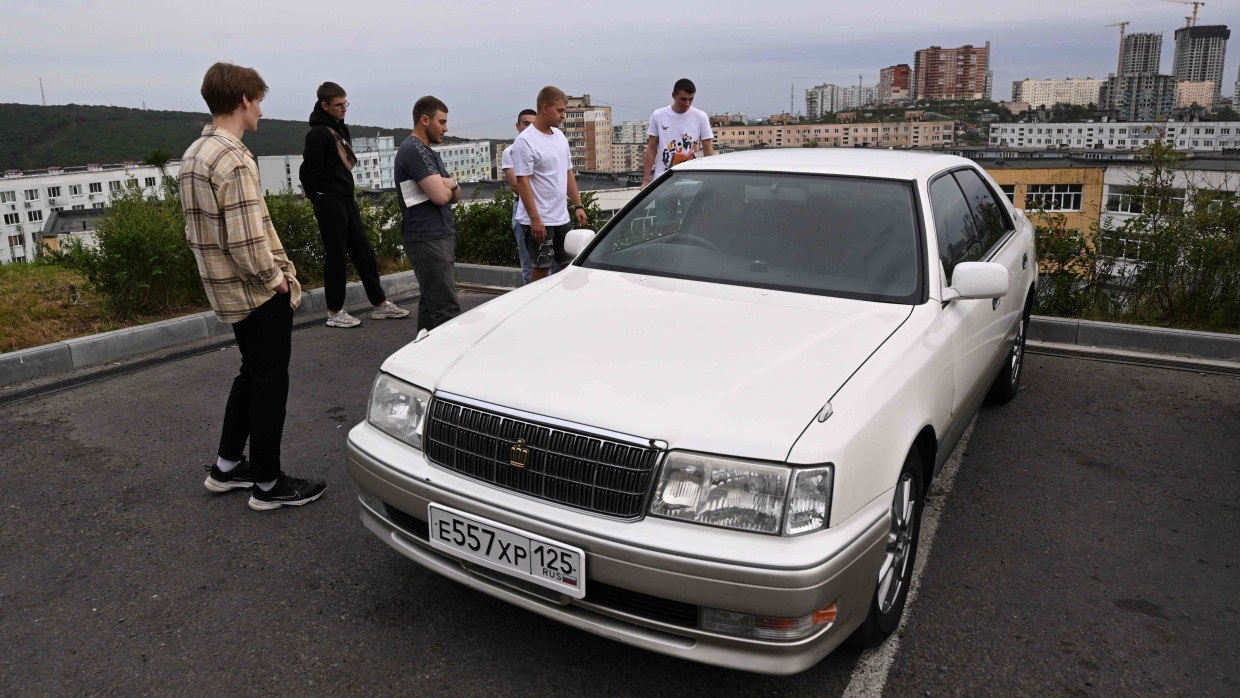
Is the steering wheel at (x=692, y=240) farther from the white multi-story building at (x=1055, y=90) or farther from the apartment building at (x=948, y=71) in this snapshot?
the white multi-story building at (x=1055, y=90)

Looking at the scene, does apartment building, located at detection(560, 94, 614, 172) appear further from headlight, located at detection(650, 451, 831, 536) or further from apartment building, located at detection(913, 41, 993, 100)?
headlight, located at detection(650, 451, 831, 536)

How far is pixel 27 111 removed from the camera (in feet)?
420

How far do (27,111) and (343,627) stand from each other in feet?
515

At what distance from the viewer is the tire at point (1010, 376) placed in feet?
17.3

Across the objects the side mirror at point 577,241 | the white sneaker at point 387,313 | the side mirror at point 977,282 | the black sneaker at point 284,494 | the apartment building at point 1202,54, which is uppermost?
the apartment building at point 1202,54

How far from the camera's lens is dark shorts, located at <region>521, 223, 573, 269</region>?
22.9 feet

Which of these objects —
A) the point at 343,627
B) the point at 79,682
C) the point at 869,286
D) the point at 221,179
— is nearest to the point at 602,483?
the point at 343,627

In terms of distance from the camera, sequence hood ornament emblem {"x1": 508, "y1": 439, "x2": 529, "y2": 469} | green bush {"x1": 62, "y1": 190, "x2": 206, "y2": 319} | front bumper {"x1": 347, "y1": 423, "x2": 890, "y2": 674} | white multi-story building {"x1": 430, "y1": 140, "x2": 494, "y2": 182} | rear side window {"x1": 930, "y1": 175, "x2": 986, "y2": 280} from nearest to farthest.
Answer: front bumper {"x1": 347, "y1": 423, "x2": 890, "y2": 674} → hood ornament emblem {"x1": 508, "y1": 439, "x2": 529, "y2": 469} → rear side window {"x1": 930, "y1": 175, "x2": 986, "y2": 280} → green bush {"x1": 62, "y1": 190, "x2": 206, "y2": 319} → white multi-story building {"x1": 430, "y1": 140, "x2": 494, "y2": 182}

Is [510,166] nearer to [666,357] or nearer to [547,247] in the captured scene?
[547,247]

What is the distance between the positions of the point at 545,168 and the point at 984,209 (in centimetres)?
351

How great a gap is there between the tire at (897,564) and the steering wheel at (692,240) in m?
1.36

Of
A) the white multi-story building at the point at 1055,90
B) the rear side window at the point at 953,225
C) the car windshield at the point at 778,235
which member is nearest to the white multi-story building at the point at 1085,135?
the white multi-story building at the point at 1055,90

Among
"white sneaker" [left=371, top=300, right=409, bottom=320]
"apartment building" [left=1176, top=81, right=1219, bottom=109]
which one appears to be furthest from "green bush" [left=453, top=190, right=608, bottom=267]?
"apartment building" [left=1176, top=81, right=1219, bottom=109]

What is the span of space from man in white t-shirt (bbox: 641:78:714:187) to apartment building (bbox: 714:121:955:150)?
79436mm
